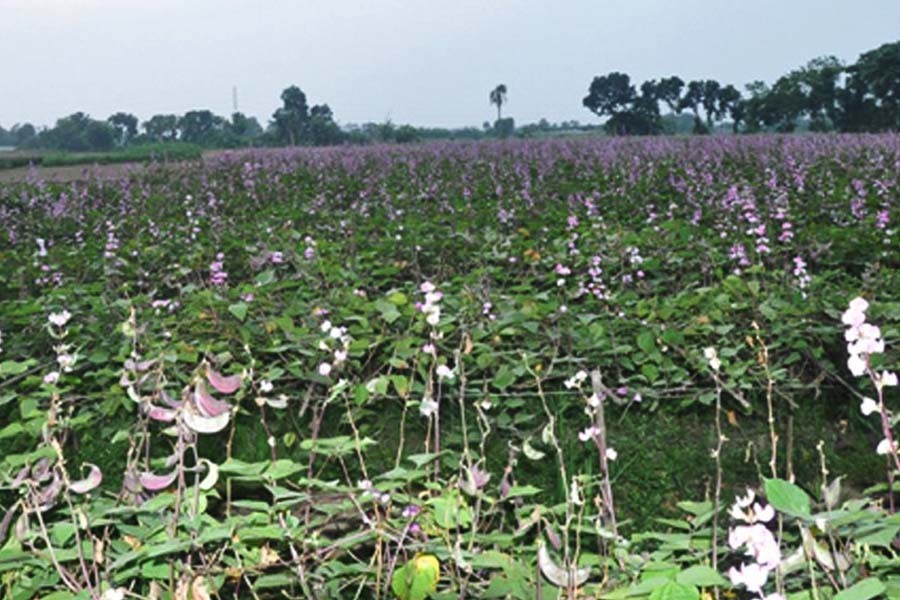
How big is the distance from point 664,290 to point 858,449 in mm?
2032

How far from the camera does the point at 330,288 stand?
5469 millimetres

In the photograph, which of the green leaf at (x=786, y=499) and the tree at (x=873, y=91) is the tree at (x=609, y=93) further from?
the green leaf at (x=786, y=499)

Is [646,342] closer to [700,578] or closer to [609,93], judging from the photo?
[700,578]

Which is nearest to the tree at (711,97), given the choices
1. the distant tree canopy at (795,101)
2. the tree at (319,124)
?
the distant tree canopy at (795,101)

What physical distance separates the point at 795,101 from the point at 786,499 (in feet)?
162

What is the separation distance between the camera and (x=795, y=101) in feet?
153

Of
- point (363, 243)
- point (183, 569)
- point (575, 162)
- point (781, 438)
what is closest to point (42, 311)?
point (363, 243)

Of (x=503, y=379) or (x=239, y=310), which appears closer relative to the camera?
(x=503, y=379)

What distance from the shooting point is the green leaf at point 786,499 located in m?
1.62

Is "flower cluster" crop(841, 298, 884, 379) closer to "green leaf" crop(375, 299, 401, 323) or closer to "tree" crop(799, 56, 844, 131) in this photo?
"green leaf" crop(375, 299, 401, 323)

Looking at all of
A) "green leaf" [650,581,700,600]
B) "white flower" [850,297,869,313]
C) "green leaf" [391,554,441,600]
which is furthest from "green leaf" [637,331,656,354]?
"green leaf" [650,581,700,600]

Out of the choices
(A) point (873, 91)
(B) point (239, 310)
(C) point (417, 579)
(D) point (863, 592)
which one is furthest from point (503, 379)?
(A) point (873, 91)

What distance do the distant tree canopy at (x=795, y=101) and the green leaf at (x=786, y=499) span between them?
110ft

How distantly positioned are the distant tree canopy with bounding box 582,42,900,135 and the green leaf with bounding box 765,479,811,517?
3356cm
